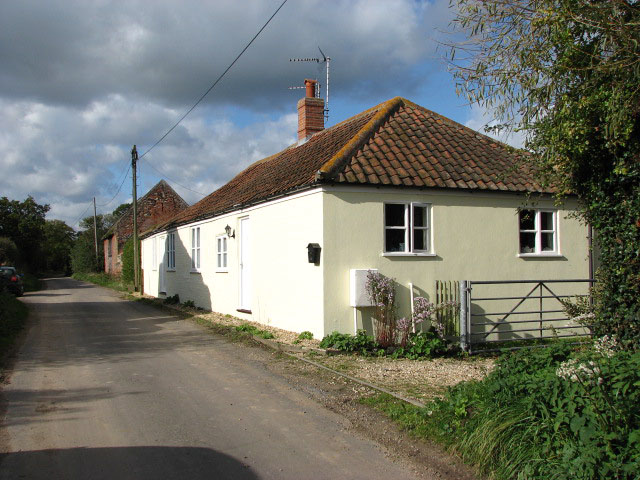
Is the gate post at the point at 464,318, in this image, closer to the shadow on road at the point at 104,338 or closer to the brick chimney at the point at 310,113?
the shadow on road at the point at 104,338

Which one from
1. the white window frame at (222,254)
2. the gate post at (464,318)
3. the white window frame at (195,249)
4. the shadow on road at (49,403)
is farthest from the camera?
the white window frame at (195,249)

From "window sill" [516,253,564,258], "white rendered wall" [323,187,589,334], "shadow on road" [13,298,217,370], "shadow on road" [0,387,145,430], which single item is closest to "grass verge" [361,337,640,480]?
"shadow on road" [0,387,145,430]

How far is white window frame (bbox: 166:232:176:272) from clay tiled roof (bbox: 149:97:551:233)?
7.25m

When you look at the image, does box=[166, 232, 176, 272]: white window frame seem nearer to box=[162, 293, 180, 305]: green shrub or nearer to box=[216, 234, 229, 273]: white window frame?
box=[162, 293, 180, 305]: green shrub

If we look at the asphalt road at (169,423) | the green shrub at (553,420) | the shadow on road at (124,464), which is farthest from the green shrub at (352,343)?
the shadow on road at (124,464)

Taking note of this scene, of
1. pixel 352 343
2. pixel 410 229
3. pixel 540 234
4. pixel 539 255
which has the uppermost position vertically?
pixel 410 229

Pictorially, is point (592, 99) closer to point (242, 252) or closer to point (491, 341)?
point (491, 341)

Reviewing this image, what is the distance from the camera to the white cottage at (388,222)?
10891 millimetres

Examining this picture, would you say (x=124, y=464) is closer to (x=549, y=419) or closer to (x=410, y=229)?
(x=549, y=419)

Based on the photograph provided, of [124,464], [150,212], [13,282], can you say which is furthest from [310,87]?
[150,212]

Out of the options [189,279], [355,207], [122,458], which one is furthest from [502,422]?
[189,279]

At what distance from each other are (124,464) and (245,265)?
10.5 meters

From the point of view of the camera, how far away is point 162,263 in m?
25.2

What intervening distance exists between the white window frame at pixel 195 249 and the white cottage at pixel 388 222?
3.87m
